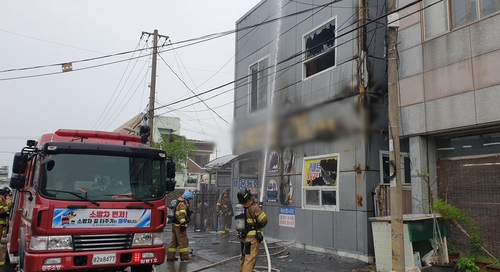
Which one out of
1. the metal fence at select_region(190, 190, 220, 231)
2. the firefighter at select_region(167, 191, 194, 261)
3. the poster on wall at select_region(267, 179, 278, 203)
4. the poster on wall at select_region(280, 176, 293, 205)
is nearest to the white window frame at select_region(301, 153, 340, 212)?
the poster on wall at select_region(280, 176, 293, 205)

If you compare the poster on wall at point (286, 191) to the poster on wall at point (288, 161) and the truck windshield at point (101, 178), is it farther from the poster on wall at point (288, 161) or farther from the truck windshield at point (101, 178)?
the truck windshield at point (101, 178)

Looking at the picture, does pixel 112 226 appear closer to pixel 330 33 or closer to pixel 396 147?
pixel 396 147

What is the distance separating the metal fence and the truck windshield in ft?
33.9

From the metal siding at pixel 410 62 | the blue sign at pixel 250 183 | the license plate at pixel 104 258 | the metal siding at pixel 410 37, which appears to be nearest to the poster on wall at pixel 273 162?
the blue sign at pixel 250 183

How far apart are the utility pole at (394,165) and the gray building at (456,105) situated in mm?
942

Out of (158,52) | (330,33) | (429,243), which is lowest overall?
(429,243)

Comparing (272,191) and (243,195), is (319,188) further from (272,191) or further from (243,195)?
(243,195)

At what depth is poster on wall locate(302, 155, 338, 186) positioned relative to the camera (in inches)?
412

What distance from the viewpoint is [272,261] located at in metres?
9.38

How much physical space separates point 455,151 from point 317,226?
4.15 meters

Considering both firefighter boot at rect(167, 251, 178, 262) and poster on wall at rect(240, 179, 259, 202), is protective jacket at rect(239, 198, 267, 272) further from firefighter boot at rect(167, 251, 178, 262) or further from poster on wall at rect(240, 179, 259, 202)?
poster on wall at rect(240, 179, 259, 202)

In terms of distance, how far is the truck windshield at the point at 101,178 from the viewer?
5629 millimetres

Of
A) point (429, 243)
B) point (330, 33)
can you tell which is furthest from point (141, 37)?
point (429, 243)

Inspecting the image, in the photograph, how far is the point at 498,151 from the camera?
24.4 feet
